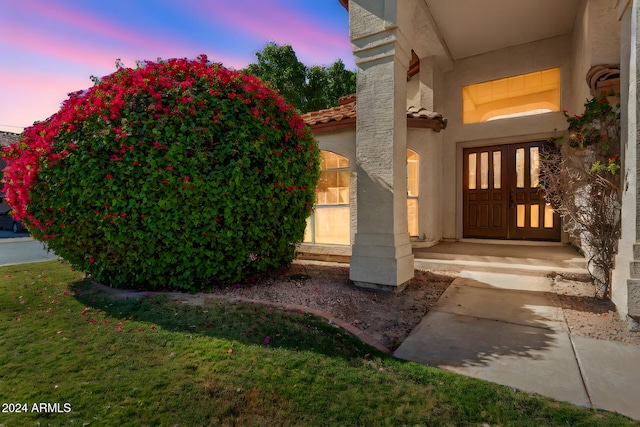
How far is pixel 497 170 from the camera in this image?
779 centimetres

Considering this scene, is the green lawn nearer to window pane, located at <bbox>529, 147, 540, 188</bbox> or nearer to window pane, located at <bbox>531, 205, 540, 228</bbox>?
window pane, located at <bbox>531, 205, 540, 228</bbox>

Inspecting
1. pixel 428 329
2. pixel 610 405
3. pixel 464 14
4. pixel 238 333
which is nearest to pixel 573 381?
pixel 610 405

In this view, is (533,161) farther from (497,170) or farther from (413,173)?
(413,173)

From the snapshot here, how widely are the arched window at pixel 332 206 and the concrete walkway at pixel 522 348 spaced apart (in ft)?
9.71

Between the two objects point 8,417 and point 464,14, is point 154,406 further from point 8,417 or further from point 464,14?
point 464,14

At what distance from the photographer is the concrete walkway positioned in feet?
6.78

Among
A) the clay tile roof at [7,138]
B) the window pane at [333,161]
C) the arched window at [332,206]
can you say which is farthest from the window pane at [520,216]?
the clay tile roof at [7,138]

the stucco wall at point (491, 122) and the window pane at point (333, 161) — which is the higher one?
the stucco wall at point (491, 122)

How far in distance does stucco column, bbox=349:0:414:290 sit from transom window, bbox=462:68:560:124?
4808 mm

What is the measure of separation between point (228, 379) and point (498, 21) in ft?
26.5

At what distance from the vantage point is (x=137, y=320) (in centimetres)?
310

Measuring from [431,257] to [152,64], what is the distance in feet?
18.5

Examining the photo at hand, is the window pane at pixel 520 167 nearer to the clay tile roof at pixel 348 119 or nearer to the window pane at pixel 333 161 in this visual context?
the clay tile roof at pixel 348 119

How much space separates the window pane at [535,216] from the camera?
7.33 m
